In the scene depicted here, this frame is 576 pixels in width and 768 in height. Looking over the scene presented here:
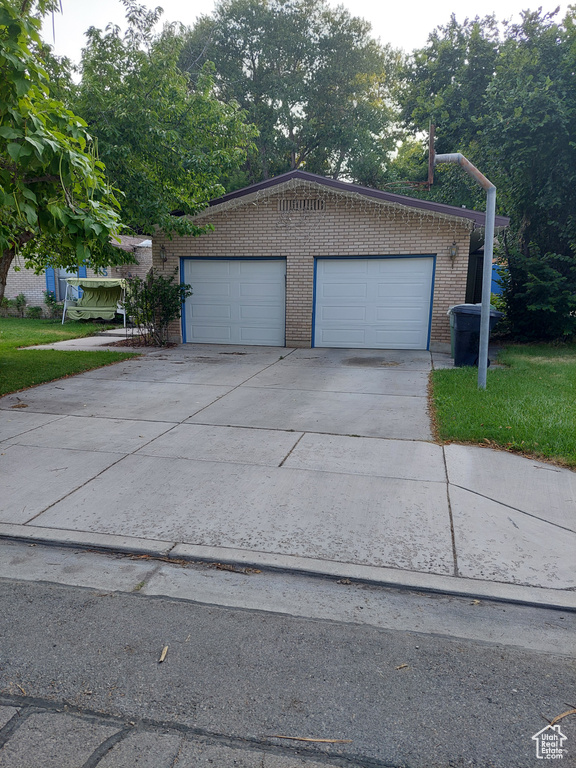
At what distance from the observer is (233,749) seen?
2.04 meters

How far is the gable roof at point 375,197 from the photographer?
39.3 feet

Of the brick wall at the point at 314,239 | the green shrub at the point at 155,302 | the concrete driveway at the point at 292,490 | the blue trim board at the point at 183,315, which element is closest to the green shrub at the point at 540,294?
the brick wall at the point at 314,239

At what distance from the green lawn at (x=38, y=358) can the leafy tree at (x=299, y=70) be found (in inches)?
616

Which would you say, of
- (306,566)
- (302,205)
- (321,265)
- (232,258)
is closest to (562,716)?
(306,566)

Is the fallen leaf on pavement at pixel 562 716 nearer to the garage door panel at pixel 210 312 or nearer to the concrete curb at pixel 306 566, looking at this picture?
the concrete curb at pixel 306 566

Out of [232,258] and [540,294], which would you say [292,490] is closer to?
[232,258]

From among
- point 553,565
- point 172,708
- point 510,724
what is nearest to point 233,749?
point 172,708

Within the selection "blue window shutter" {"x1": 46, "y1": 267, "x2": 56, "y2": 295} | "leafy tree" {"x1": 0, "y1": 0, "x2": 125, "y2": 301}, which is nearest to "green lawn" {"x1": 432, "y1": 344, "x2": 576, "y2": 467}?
"leafy tree" {"x1": 0, "y1": 0, "x2": 125, "y2": 301}

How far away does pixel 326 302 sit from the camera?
13359 mm

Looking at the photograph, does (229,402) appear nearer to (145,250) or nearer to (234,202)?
(234,202)

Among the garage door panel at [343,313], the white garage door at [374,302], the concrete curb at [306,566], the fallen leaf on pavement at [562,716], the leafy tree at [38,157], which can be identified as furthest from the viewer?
the garage door panel at [343,313]

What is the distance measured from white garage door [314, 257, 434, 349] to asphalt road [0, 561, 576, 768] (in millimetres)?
10482

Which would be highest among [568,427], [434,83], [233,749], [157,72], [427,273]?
[434,83]

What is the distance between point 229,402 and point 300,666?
5.24 meters
